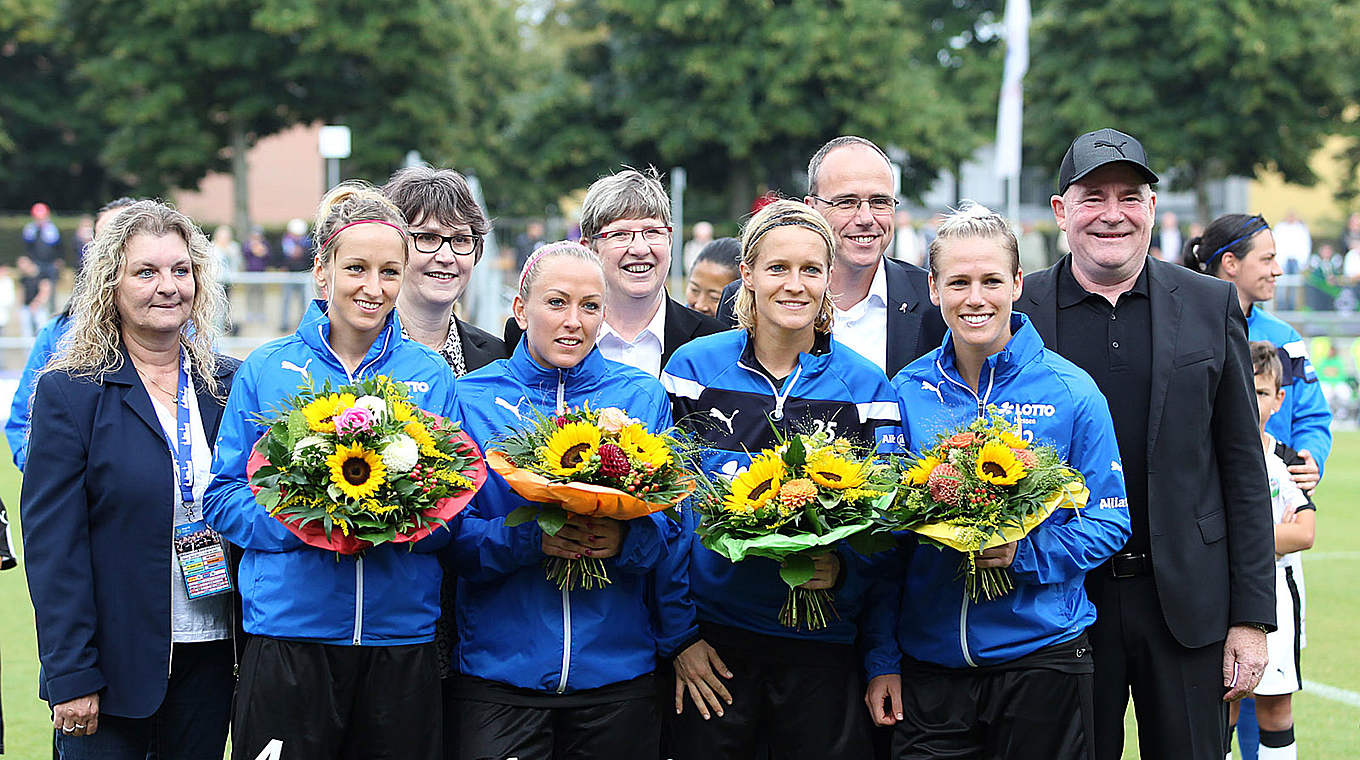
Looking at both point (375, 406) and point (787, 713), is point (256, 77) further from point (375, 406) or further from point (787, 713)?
point (787, 713)

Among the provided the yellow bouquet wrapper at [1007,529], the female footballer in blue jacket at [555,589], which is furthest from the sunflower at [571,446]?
the yellow bouquet wrapper at [1007,529]

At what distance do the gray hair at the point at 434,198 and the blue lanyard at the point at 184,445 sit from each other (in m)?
1.03

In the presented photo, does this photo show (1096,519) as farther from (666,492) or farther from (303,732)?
(303,732)

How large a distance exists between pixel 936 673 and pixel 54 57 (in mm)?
45035

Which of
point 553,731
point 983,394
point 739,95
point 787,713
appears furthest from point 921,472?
point 739,95

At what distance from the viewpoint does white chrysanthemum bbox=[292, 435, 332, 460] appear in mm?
3607

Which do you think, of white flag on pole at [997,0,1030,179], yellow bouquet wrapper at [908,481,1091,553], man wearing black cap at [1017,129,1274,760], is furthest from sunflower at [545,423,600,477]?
white flag on pole at [997,0,1030,179]

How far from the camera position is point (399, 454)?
3605 mm

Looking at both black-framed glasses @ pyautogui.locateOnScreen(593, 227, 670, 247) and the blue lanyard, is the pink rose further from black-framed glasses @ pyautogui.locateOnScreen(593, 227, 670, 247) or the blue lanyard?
black-framed glasses @ pyautogui.locateOnScreen(593, 227, 670, 247)

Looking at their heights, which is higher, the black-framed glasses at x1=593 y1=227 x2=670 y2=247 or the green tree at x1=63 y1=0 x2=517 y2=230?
the green tree at x1=63 y1=0 x2=517 y2=230

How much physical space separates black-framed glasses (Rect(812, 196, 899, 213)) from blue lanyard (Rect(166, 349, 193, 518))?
2.45m

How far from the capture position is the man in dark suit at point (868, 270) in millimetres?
5016

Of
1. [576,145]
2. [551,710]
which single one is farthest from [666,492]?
[576,145]

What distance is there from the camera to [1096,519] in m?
4.07
